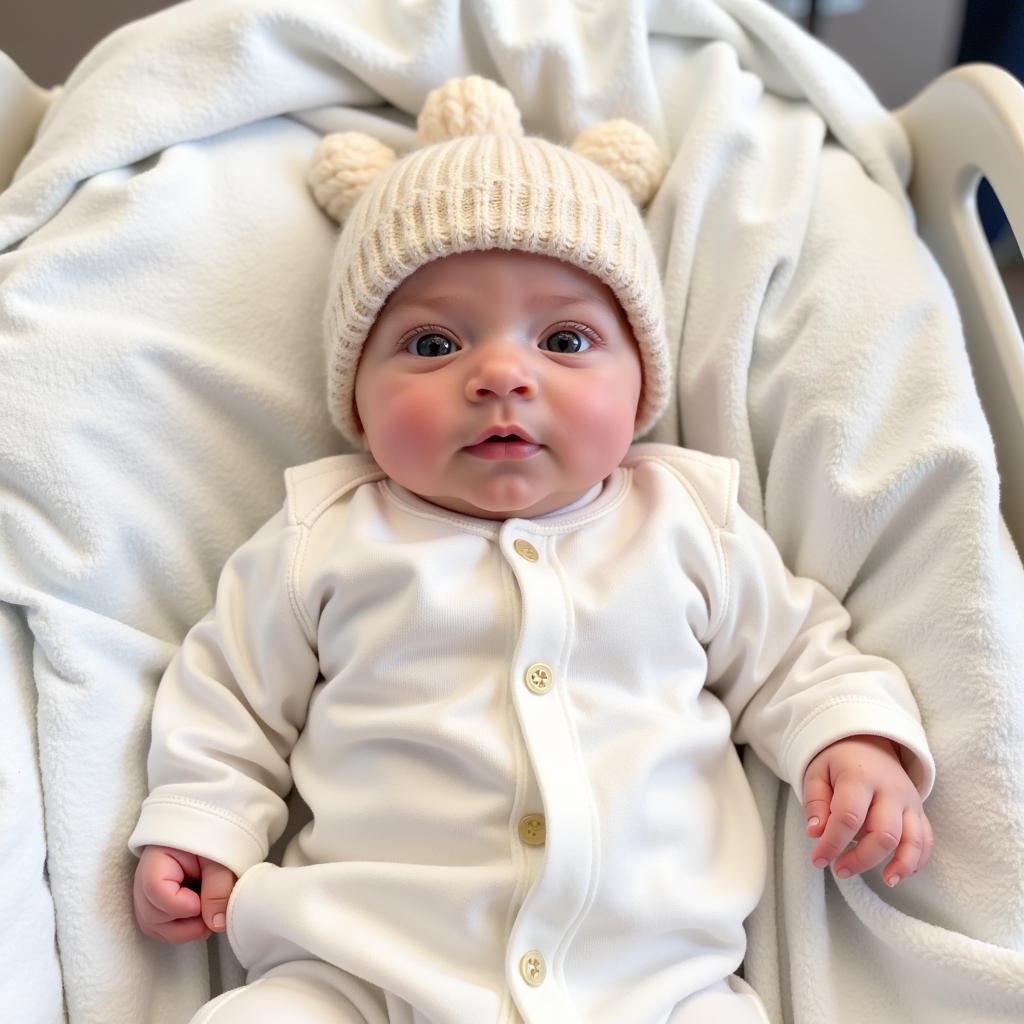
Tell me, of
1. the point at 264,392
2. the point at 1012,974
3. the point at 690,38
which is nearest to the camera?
the point at 1012,974

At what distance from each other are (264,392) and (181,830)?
448 millimetres

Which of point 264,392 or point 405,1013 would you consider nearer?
point 405,1013

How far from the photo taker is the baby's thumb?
36.2 inches

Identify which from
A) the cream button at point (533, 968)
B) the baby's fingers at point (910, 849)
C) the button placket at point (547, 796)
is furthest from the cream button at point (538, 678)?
the baby's fingers at point (910, 849)

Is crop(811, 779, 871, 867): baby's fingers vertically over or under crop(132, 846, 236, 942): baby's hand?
over

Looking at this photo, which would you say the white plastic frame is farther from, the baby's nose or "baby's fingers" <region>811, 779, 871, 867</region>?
the baby's nose

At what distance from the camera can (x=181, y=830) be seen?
0.91 m

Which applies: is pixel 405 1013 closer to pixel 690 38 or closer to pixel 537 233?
pixel 537 233

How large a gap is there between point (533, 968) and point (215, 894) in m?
0.28

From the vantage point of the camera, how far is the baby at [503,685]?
88 cm

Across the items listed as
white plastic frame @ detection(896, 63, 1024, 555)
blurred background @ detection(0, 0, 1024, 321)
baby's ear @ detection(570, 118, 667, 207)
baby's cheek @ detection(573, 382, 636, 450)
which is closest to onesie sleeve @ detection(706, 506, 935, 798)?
baby's cheek @ detection(573, 382, 636, 450)

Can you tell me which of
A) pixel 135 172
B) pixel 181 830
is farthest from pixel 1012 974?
pixel 135 172

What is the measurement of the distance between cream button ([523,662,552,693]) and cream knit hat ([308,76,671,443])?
308 mm

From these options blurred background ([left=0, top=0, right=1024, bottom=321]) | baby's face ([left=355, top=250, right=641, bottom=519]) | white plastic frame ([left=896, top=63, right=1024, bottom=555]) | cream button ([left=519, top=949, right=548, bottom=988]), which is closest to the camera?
cream button ([left=519, top=949, right=548, bottom=988])
